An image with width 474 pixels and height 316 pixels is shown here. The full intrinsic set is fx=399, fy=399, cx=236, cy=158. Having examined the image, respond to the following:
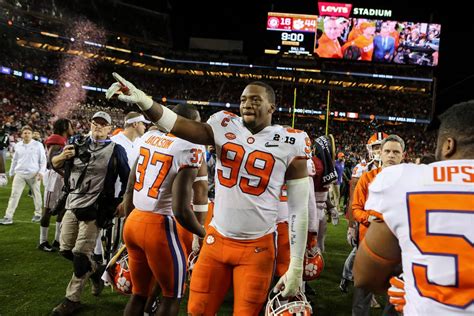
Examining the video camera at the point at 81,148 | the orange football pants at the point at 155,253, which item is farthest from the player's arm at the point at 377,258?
the video camera at the point at 81,148

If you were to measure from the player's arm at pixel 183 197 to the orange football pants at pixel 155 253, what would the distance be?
0.54ft

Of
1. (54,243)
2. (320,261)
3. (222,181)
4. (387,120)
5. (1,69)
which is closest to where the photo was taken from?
(222,181)

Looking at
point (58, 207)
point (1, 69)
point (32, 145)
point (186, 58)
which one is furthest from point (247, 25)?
point (58, 207)

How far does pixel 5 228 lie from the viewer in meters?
7.73

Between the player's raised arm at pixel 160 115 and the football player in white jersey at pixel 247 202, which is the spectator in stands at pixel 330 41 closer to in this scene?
the football player in white jersey at pixel 247 202

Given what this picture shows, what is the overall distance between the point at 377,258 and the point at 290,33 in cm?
3613

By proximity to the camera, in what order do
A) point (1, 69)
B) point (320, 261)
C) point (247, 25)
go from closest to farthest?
point (320, 261) → point (1, 69) → point (247, 25)

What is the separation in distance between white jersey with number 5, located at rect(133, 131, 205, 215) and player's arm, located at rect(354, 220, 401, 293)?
1.81m

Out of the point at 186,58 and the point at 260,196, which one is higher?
the point at 186,58

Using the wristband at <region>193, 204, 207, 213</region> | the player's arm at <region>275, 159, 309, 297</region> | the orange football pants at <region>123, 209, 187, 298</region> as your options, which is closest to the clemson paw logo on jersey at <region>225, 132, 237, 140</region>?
the player's arm at <region>275, 159, 309, 297</region>

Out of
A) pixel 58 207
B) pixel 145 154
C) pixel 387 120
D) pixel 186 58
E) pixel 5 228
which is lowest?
pixel 5 228

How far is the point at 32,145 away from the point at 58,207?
4596 millimetres

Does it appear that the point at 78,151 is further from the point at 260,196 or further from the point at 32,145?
the point at 32,145

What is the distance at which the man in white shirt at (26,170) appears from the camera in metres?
8.04
